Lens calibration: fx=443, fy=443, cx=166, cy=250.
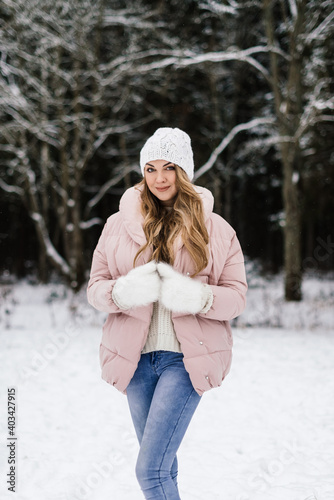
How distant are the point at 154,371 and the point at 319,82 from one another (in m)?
10.9

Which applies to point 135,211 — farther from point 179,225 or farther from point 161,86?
point 161,86

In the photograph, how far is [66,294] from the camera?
41.3 feet

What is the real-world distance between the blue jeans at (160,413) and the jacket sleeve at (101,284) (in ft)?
0.97

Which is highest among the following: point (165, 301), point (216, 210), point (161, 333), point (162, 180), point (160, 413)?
point (216, 210)

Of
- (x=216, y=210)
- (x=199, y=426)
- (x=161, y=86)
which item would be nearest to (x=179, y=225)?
(x=199, y=426)

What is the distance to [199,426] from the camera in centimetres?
442

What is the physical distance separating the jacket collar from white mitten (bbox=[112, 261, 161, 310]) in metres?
0.16

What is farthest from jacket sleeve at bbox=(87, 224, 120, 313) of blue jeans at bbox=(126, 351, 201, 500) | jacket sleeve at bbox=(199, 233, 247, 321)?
jacket sleeve at bbox=(199, 233, 247, 321)

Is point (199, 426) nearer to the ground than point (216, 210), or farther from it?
nearer to the ground

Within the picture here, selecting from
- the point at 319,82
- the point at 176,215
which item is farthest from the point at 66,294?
the point at 176,215

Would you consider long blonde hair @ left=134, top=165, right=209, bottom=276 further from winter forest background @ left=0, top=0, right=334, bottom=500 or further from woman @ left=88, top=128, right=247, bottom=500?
winter forest background @ left=0, top=0, right=334, bottom=500

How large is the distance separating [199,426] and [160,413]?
276cm

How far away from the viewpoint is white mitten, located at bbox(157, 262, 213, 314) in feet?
6.20

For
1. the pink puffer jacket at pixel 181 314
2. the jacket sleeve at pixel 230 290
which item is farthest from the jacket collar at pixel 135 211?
the jacket sleeve at pixel 230 290
